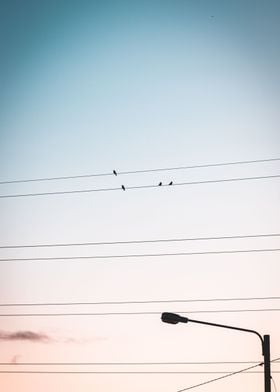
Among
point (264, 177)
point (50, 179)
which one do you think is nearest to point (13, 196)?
point (50, 179)

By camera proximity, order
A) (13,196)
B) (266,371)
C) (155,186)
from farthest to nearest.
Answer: (13,196) < (155,186) < (266,371)

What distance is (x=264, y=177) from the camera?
2156 centimetres

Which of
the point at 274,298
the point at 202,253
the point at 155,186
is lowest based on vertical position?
the point at 274,298

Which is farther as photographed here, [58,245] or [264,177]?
[58,245]

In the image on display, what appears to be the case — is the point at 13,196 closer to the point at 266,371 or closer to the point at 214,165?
the point at 214,165

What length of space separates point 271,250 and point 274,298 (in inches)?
75.8

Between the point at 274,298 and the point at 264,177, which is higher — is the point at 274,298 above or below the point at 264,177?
below

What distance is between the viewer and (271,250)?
22.1m

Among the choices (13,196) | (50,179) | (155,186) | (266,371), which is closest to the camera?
(266,371)

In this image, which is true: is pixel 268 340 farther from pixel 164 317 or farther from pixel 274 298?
pixel 274 298

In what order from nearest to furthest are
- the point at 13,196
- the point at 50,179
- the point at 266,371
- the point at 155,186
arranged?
the point at 266,371, the point at 155,186, the point at 50,179, the point at 13,196

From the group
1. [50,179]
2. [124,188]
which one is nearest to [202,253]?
[124,188]

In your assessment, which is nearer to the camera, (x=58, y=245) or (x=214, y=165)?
(x=214, y=165)

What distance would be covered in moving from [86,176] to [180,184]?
12.5 ft
